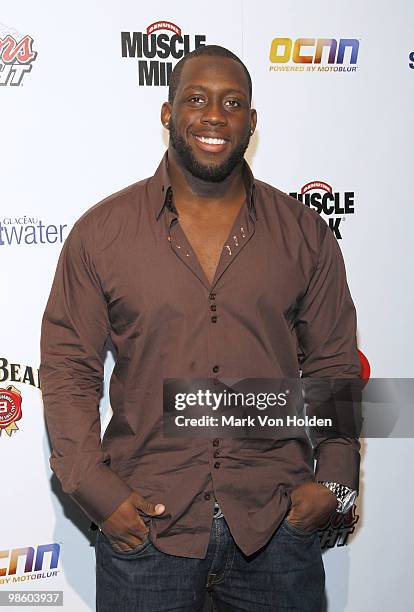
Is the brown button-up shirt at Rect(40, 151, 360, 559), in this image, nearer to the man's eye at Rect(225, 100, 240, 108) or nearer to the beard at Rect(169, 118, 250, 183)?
the beard at Rect(169, 118, 250, 183)

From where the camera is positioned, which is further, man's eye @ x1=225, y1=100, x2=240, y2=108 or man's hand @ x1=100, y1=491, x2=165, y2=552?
man's eye @ x1=225, y1=100, x2=240, y2=108

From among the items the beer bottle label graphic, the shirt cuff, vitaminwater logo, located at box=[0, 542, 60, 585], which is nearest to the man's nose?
the shirt cuff

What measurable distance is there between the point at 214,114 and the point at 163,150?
64cm

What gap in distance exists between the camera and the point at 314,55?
9.27ft

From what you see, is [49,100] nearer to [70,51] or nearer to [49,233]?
[70,51]

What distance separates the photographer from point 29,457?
276 cm

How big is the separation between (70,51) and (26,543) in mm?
1572

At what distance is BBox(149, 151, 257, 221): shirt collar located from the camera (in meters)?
2.18

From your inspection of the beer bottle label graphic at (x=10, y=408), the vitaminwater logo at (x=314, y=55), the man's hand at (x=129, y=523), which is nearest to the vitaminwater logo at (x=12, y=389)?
the beer bottle label graphic at (x=10, y=408)

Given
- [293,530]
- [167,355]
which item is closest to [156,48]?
[167,355]

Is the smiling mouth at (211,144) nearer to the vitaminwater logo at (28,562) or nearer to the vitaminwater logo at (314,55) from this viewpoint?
the vitaminwater logo at (314,55)

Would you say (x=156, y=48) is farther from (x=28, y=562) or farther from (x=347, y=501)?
(x=28, y=562)

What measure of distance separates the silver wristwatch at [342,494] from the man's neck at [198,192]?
761 mm

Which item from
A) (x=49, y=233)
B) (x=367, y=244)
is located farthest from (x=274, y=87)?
(x=49, y=233)
